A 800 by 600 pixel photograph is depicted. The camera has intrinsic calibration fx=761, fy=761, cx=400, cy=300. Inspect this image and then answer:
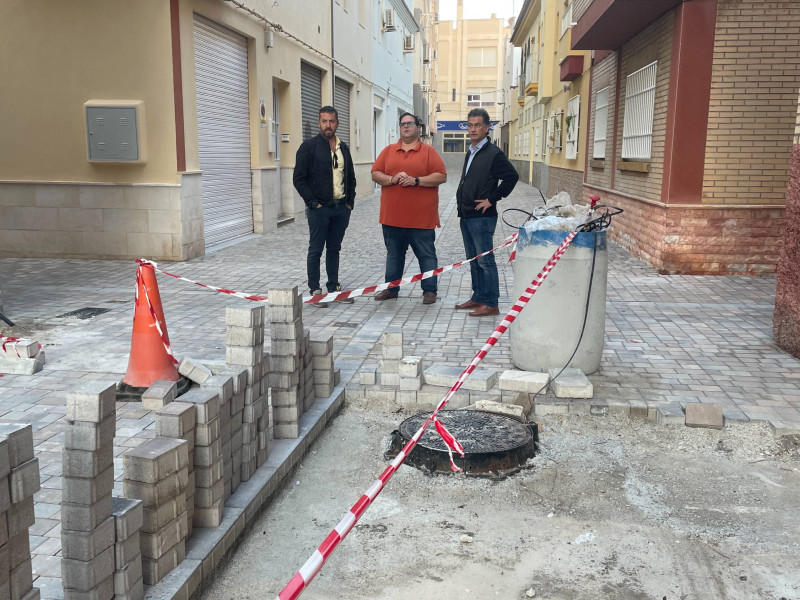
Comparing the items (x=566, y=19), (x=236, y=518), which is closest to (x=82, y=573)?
(x=236, y=518)

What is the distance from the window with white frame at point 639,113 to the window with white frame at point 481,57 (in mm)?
58679

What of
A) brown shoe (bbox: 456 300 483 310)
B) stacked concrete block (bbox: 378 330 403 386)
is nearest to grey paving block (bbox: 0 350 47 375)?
stacked concrete block (bbox: 378 330 403 386)

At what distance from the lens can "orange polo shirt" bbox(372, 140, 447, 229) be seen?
7.61 m

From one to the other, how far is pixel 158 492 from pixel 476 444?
6.28 ft

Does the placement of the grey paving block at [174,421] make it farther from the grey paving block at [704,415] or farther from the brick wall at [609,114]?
the brick wall at [609,114]

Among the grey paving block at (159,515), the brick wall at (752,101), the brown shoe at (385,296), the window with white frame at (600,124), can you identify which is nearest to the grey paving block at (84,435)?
the grey paving block at (159,515)

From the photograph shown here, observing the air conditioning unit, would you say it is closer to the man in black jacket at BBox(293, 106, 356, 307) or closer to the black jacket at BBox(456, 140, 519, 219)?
the man in black jacket at BBox(293, 106, 356, 307)

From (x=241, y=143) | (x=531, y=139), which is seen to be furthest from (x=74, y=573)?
(x=531, y=139)

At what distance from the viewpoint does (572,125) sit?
20.5m

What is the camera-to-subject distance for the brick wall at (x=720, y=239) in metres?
9.79

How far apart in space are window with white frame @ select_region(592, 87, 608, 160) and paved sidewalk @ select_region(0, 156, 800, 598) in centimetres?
531

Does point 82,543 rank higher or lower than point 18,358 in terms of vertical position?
higher

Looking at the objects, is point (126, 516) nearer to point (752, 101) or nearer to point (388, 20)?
point (752, 101)

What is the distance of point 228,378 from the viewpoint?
3.23 metres
